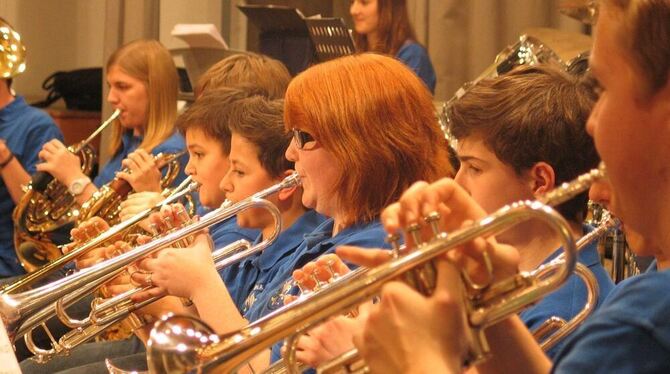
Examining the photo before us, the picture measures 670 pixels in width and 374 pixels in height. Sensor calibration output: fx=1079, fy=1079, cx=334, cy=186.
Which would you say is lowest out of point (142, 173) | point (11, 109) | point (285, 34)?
point (142, 173)

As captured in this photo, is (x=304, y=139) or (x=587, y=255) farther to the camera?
(x=304, y=139)

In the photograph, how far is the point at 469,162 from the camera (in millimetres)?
1866

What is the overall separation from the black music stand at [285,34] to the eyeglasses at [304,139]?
2.31 metres

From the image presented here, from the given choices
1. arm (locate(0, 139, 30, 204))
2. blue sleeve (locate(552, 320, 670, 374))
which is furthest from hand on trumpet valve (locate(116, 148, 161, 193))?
blue sleeve (locate(552, 320, 670, 374))

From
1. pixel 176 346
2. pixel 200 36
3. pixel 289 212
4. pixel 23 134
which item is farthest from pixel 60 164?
pixel 176 346

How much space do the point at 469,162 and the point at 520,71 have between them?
0.21 m

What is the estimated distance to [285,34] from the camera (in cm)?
462

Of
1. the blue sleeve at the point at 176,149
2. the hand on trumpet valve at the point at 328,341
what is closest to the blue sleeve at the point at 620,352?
the hand on trumpet valve at the point at 328,341

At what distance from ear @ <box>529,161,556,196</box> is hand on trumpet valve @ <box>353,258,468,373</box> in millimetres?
708

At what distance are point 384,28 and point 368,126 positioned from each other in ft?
8.63

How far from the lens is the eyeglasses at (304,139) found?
83.0 inches

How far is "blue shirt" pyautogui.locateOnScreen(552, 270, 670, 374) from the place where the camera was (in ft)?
3.36

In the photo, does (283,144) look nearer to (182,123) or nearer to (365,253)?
(182,123)

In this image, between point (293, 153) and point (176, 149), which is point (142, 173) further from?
point (293, 153)
